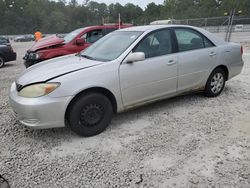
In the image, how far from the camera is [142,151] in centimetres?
315

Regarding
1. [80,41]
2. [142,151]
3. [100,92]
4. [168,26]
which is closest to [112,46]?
[100,92]

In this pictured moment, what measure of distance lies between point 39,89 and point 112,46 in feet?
4.85

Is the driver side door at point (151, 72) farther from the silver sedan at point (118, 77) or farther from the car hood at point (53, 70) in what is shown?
the car hood at point (53, 70)

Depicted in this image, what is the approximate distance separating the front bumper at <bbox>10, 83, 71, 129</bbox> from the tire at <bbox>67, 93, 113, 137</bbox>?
0.15 m

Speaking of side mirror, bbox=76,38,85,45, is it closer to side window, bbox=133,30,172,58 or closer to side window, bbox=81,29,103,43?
side window, bbox=81,29,103,43

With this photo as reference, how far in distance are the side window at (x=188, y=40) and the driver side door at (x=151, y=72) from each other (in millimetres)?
220

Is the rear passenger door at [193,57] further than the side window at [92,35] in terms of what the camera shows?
No

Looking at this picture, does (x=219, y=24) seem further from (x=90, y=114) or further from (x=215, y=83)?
(x=90, y=114)

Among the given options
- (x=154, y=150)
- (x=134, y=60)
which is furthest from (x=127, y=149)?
(x=134, y=60)

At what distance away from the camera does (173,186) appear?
2.52 m

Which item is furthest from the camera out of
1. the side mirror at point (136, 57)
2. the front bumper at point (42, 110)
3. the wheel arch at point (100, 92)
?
the side mirror at point (136, 57)

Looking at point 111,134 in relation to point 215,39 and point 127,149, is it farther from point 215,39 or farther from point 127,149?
point 215,39

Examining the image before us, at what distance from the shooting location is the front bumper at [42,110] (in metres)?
3.14

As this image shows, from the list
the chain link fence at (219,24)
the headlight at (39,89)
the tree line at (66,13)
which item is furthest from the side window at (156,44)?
the tree line at (66,13)
